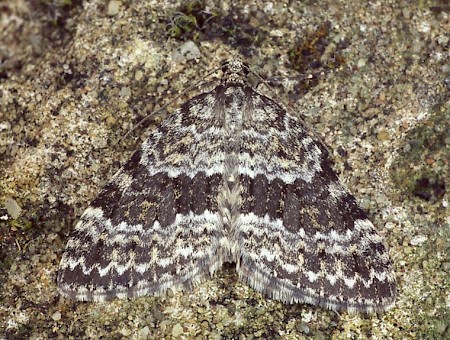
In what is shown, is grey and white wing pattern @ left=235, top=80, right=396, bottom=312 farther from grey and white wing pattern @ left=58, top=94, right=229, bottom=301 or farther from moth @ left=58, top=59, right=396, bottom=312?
grey and white wing pattern @ left=58, top=94, right=229, bottom=301

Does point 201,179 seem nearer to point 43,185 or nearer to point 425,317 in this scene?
point 43,185

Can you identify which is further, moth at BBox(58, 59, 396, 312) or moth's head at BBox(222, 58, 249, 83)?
moth's head at BBox(222, 58, 249, 83)

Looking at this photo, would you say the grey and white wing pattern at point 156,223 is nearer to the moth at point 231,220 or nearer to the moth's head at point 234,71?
the moth at point 231,220

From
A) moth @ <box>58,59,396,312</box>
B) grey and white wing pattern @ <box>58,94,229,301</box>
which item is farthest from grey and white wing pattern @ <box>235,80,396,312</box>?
grey and white wing pattern @ <box>58,94,229,301</box>

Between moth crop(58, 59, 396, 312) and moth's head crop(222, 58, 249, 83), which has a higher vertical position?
moth's head crop(222, 58, 249, 83)

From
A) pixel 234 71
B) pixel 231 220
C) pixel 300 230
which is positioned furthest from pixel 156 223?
pixel 234 71

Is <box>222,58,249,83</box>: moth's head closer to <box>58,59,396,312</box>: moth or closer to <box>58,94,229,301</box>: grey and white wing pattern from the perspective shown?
<box>58,59,396,312</box>: moth

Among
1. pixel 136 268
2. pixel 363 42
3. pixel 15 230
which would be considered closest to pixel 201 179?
pixel 136 268
